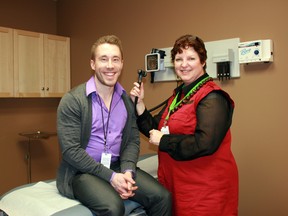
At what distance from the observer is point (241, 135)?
87.3 inches

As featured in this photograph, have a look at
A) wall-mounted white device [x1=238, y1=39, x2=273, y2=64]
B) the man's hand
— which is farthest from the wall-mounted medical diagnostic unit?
the man's hand

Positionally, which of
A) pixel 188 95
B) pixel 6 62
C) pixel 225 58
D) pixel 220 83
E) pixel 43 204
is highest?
pixel 6 62

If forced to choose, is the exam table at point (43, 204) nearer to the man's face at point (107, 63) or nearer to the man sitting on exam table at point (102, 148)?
the man sitting on exam table at point (102, 148)

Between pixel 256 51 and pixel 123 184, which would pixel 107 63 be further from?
pixel 256 51

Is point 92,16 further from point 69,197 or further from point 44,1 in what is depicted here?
point 69,197

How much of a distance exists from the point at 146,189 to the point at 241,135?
37.5 inches

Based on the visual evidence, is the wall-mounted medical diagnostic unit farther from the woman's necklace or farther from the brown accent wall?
the woman's necklace

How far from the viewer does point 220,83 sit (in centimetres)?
231

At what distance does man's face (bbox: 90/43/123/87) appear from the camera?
1.65m

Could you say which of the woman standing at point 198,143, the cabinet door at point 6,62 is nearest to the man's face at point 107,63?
the woman standing at point 198,143

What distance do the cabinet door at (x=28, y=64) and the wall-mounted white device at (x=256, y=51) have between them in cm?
218

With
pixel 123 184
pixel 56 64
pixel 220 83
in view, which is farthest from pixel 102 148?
pixel 56 64

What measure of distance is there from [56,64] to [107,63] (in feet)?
6.70

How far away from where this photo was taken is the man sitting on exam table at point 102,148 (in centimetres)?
154
